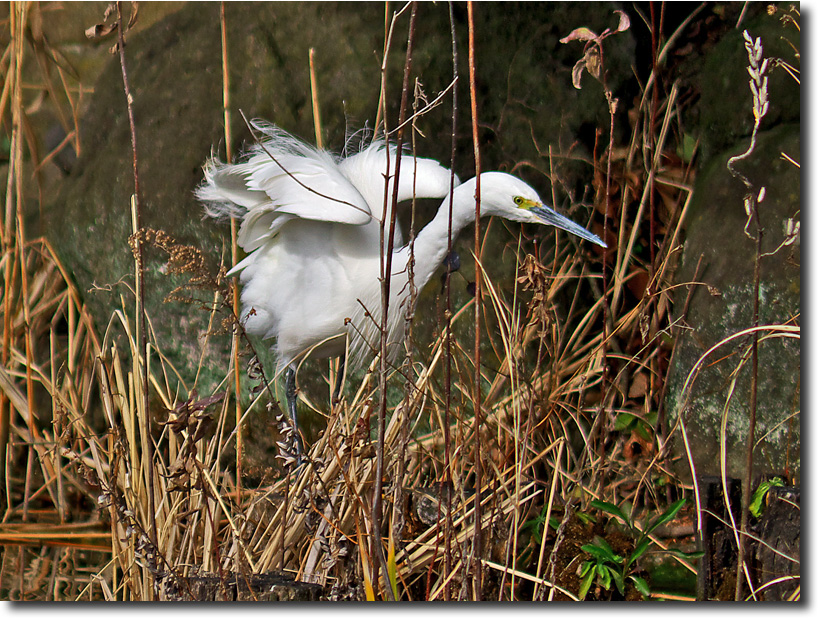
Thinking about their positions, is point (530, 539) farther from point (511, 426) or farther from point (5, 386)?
point (5, 386)

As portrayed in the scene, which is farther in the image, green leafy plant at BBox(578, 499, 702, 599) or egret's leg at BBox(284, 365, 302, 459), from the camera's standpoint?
egret's leg at BBox(284, 365, 302, 459)

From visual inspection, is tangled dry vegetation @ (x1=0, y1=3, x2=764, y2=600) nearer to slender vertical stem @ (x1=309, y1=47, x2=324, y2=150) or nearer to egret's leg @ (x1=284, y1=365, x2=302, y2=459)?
egret's leg @ (x1=284, y1=365, x2=302, y2=459)

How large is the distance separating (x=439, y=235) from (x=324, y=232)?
0.23 metres

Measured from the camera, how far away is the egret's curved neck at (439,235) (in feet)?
4.34

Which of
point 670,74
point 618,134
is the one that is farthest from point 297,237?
point 670,74

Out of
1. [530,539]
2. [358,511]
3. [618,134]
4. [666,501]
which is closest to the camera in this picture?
[358,511]

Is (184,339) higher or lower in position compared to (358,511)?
higher

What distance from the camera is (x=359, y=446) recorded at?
3.67ft

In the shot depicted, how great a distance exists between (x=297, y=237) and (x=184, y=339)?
1.14ft

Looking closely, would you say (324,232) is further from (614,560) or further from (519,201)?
(614,560)

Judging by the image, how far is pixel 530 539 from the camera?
1198 millimetres

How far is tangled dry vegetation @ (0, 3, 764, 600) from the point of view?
107cm

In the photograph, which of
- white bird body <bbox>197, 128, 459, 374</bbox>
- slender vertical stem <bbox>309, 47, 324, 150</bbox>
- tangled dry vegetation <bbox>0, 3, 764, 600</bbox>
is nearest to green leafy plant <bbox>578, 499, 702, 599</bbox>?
tangled dry vegetation <bbox>0, 3, 764, 600</bbox>

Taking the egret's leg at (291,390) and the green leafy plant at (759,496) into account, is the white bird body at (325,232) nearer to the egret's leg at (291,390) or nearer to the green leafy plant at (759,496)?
the egret's leg at (291,390)
